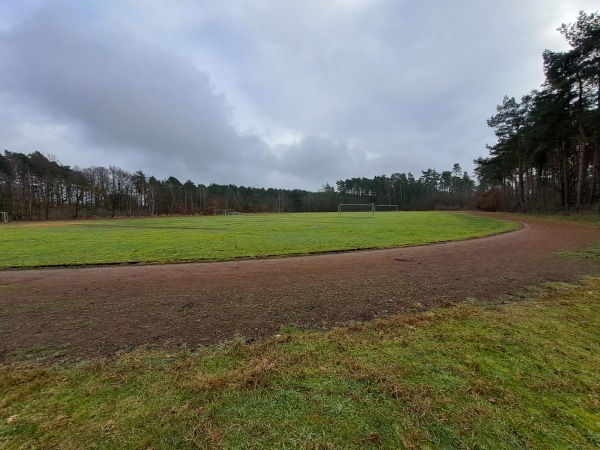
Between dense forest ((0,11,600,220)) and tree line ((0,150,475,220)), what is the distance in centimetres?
25

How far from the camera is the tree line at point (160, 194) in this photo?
61.2 m

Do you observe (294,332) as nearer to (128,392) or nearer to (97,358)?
(128,392)

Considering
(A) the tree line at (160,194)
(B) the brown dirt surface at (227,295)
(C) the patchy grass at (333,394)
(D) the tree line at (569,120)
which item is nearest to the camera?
(C) the patchy grass at (333,394)

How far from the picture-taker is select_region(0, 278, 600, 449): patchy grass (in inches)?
82.9

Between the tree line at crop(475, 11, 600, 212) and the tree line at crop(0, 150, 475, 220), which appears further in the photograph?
the tree line at crop(0, 150, 475, 220)

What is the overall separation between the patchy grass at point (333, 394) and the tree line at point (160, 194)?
258ft

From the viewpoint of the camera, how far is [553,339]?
142 inches

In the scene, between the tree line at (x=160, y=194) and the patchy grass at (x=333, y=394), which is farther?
the tree line at (x=160, y=194)

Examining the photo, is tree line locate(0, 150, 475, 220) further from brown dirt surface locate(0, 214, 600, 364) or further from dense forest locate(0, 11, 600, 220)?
brown dirt surface locate(0, 214, 600, 364)

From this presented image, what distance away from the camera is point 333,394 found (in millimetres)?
2619

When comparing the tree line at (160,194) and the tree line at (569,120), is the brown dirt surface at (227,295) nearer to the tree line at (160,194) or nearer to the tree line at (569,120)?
the tree line at (569,120)

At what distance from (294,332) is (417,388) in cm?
196

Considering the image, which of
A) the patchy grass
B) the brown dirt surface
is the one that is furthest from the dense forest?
the patchy grass

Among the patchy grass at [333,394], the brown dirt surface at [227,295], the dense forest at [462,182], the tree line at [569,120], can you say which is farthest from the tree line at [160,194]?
the patchy grass at [333,394]
